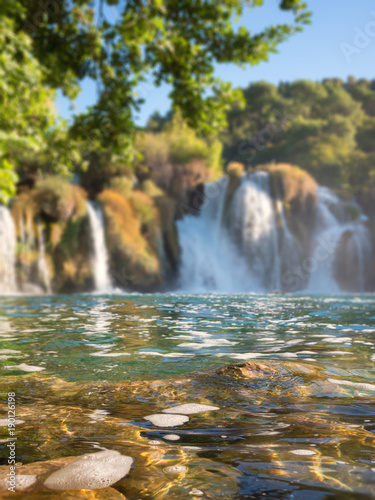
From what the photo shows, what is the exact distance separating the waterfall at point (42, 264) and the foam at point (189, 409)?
1742 centimetres

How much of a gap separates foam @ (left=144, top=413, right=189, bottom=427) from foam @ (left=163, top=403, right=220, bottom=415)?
0.07 metres

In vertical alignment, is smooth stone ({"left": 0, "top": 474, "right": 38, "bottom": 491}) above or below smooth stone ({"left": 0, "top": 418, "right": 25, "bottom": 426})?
above

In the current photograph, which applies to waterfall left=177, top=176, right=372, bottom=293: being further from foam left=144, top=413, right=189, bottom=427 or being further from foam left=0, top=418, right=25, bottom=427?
foam left=0, top=418, right=25, bottom=427

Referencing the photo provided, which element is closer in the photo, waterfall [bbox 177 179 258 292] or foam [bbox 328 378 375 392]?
foam [bbox 328 378 375 392]

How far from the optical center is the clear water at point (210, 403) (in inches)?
58.1

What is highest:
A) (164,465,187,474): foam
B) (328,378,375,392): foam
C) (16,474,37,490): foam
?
(16,474,37,490): foam

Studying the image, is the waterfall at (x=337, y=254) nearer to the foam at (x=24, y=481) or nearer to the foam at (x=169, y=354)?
the foam at (x=169, y=354)

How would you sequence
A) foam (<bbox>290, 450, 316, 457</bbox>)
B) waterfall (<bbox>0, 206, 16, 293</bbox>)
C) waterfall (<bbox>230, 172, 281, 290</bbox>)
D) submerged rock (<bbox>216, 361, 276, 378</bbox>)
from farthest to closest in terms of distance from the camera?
1. waterfall (<bbox>230, 172, 281, 290</bbox>)
2. waterfall (<bbox>0, 206, 16, 293</bbox>)
3. submerged rock (<bbox>216, 361, 276, 378</bbox>)
4. foam (<bbox>290, 450, 316, 457</bbox>)

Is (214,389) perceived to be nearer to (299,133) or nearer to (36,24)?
(36,24)

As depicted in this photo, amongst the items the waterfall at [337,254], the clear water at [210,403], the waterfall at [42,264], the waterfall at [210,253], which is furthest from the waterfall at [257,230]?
the clear water at [210,403]

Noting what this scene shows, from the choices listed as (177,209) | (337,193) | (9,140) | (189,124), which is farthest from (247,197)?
(9,140)

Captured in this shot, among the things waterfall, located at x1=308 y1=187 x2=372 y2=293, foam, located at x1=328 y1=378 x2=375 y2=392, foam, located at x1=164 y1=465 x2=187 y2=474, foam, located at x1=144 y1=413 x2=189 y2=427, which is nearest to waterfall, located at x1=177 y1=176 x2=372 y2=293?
waterfall, located at x1=308 y1=187 x2=372 y2=293

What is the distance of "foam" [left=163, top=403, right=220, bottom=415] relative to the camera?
2.28m

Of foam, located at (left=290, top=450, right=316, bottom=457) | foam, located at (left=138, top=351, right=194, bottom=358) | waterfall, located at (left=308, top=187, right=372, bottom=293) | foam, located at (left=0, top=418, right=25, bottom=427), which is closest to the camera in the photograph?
foam, located at (left=290, top=450, right=316, bottom=457)
